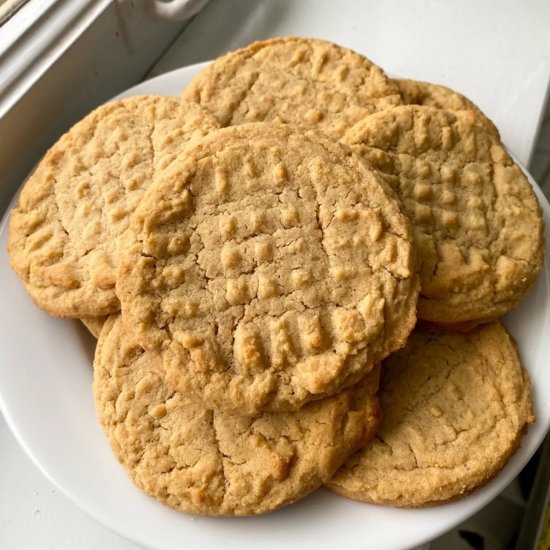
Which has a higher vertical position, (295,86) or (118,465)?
(295,86)

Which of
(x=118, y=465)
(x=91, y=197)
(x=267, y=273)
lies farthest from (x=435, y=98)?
(x=118, y=465)

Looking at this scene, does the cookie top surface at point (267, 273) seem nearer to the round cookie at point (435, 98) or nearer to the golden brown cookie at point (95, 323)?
the golden brown cookie at point (95, 323)

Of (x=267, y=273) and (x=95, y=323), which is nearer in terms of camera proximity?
(x=267, y=273)

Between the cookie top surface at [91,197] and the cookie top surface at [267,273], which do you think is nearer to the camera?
the cookie top surface at [267,273]

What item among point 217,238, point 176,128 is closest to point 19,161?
point 176,128

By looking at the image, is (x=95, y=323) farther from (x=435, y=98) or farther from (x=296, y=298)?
(x=435, y=98)

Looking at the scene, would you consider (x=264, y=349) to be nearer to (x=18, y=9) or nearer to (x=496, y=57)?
(x=18, y=9)

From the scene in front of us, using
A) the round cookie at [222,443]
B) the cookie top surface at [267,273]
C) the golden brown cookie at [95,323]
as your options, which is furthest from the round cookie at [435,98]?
the golden brown cookie at [95,323]
